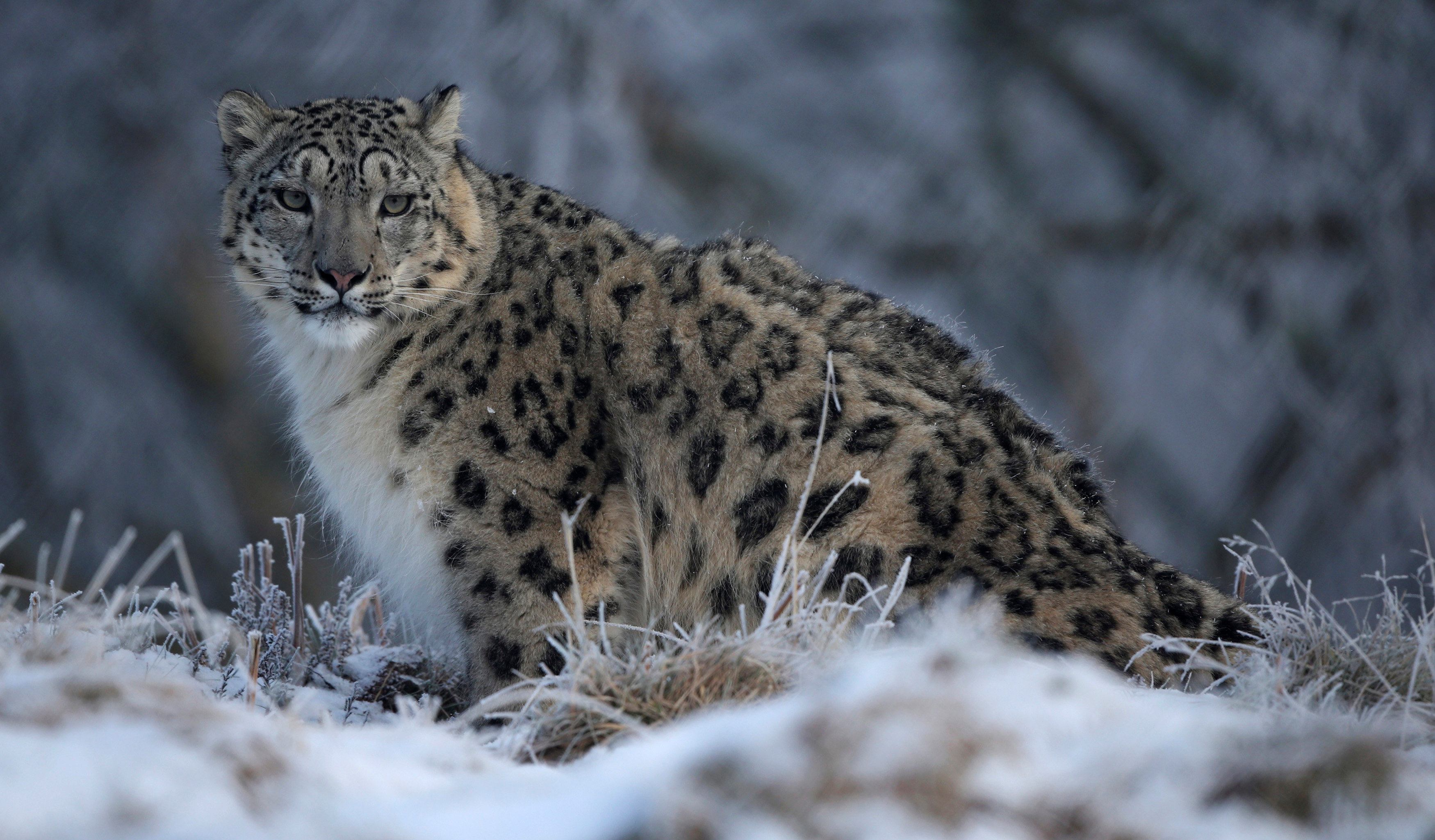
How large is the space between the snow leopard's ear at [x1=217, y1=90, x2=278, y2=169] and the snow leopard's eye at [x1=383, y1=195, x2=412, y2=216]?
1.97ft

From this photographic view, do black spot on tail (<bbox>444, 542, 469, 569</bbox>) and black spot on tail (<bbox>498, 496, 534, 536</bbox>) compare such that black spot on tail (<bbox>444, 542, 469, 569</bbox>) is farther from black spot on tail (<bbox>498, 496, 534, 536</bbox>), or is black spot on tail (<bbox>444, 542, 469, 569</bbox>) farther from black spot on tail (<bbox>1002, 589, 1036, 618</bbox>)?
black spot on tail (<bbox>1002, 589, 1036, 618</bbox>)

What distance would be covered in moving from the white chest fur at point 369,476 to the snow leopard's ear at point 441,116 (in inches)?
34.1

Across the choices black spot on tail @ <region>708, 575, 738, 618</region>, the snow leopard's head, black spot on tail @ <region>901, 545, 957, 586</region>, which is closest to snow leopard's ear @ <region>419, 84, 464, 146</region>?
the snow leopard's head

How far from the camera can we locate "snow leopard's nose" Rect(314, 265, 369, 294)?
381 cm

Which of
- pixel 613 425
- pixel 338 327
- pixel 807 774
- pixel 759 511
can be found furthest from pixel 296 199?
pixel 807 774

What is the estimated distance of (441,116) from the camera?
431cm

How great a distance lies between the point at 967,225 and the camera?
40.6ft

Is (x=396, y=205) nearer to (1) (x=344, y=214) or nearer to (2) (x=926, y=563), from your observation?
(1) (x=344, y=214)

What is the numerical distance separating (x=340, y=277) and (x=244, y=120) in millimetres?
919

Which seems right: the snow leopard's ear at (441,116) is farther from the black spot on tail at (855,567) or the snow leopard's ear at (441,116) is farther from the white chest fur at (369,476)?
the black spot on tail at (855,567)

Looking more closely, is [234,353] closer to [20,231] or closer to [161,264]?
[161,264]

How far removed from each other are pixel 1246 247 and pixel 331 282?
10702 mm

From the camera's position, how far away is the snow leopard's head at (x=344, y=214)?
3.87m

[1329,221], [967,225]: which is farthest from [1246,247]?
[967,225]
